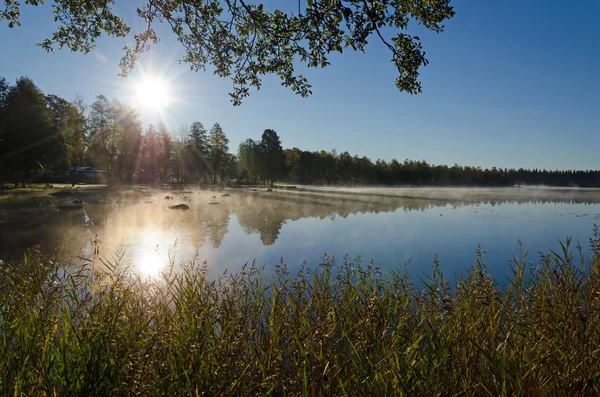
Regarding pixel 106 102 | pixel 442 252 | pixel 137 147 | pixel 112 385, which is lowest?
pixel 442 252

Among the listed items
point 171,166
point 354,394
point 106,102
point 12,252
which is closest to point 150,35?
point 354,394

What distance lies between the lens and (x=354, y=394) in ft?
9.62

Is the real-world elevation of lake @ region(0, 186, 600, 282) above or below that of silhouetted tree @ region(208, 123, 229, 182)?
below

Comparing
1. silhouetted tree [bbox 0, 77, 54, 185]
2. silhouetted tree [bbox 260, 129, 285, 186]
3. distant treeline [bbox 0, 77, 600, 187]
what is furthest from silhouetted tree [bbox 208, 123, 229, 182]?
silhouetted tree [bbox 0, 77, 54, 185]

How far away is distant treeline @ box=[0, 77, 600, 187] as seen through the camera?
33500mm

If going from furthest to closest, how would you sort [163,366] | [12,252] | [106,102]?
[106,102], [12,252], [163,366]

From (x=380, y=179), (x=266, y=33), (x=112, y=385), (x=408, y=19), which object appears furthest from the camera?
(x=380, y=179)

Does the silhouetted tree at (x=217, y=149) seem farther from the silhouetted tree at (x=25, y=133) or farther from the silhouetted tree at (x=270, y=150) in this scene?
the silhouetted tree at (x=25, y=133)

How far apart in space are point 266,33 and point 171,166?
82.4m

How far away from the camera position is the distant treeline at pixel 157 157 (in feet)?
110

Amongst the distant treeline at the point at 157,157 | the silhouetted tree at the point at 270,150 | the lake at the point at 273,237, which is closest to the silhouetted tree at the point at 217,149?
the distant treeline at the point at 157,157

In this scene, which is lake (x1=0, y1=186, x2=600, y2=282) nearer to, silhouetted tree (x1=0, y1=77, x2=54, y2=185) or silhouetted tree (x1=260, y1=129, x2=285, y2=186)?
silhouetted tree (x1=0, y1=77, x2=54, y2=185)

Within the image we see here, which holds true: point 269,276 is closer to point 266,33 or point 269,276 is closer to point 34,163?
point 266,33

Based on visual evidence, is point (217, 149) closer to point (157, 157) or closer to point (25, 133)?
point (157, 157)
